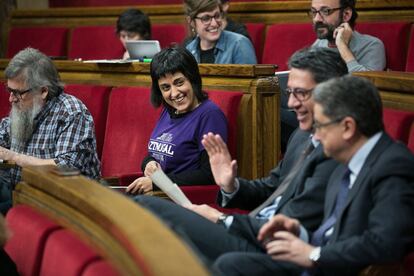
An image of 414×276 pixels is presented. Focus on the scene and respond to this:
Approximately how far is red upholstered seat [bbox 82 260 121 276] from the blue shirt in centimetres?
110

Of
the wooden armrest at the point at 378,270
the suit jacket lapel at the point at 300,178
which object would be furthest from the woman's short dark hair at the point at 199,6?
the wooden armrest at the point at 378,270

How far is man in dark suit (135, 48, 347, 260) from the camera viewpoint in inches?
39.0

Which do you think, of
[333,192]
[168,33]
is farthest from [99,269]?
[168,33]

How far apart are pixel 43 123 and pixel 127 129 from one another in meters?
0.18

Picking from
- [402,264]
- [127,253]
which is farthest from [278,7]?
[127,253]

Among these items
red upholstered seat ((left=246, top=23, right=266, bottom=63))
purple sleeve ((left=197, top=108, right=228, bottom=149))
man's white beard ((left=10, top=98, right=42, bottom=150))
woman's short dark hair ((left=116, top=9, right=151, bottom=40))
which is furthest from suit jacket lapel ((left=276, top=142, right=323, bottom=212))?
woman's short dark hair ((left=116, top=9, right=151, bottom=40))

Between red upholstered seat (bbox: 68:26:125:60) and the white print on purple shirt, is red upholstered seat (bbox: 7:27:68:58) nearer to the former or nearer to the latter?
red upholstered seat (bbox: 68:26:125:60)

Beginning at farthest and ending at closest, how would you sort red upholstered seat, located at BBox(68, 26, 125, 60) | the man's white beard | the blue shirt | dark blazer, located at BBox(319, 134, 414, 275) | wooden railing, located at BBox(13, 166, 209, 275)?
1. red upholstered seat, located at BBox(68, 26, 125, 60)
2. the blue shirt
3. the man's white beard
4. dark blazer, located at BBox(319, 134, 414, 275)
5. wooden railing, located at BBox(13, 166, 209, 275)

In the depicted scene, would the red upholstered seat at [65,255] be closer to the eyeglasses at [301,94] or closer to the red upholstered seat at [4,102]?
the eyeglasses at [301,94]

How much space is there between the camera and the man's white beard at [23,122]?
150cm

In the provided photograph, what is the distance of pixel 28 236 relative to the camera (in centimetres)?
90

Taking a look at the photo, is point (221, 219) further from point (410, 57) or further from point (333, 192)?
point (410, 57)

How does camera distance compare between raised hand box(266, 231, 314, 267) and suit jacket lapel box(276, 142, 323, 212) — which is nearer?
raised hand box(266, 231, 314, 267)

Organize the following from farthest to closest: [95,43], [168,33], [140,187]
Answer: [95,43], [168,33], [140,187]
